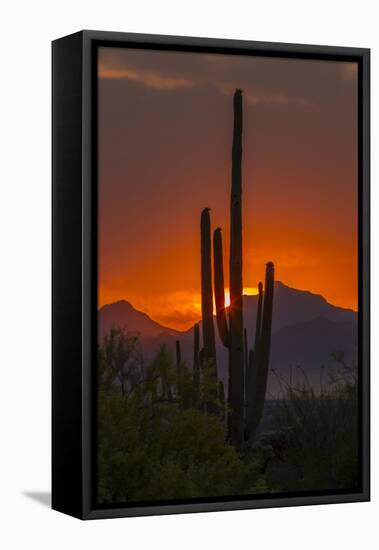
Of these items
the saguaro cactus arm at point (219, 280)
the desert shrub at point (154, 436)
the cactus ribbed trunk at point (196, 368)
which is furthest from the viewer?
the saguaro cactus arm at point (219, 280)

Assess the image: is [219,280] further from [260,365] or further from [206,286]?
[260,365]

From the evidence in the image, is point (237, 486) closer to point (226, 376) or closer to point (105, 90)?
→ point (226, 376)

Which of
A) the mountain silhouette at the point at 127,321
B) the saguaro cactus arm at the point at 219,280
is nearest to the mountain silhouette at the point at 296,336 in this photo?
the mountain silhouette at the point at 127,321

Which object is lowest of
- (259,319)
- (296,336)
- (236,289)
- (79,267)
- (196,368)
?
(196,368)

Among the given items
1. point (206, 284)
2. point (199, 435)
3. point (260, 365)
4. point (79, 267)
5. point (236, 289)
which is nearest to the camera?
point (79, 267)

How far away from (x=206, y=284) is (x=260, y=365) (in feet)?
2.32

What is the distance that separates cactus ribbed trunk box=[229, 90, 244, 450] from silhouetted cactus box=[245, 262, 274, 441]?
0.07 metres

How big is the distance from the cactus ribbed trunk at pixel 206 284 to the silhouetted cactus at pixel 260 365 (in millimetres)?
352

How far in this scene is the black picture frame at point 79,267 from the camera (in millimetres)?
12695

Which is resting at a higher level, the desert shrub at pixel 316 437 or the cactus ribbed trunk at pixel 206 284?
the cactus ribbed trunk at pixel 206 284

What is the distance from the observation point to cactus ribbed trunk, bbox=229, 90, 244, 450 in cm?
1332

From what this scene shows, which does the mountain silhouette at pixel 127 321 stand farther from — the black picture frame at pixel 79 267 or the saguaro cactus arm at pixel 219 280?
the saguaro cactus arm at pixel 219 280

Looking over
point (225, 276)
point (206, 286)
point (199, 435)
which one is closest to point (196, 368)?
point (199, 435)

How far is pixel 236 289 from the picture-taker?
526 inches
